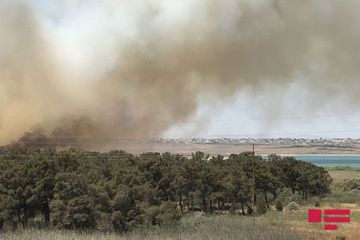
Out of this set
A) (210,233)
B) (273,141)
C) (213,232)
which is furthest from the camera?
(273,141)

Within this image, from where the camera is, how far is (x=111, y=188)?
89.9 ft

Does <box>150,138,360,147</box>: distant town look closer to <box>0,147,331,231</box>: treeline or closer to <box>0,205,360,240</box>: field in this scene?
<box>0,147,331,231</box>: treeline

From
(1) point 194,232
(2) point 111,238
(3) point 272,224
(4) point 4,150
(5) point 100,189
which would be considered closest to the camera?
(2) point 111,238

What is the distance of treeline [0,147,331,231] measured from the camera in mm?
26359

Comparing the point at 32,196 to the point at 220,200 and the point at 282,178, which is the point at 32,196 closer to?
the point at 220,200

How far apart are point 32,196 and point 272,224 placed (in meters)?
14.5

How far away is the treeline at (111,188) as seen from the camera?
26359 millimetres

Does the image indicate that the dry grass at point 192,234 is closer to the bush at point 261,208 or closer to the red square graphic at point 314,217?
the red square graphic at point 314,217

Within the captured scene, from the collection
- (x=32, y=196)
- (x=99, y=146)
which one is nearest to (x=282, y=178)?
(x=99, y=146)

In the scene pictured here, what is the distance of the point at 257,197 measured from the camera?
40625 mm

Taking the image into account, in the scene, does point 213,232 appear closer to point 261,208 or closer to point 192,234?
point 192,234

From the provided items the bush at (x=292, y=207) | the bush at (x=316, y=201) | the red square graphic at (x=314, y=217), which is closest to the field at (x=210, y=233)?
the red square graphic at (x=314, y=217)

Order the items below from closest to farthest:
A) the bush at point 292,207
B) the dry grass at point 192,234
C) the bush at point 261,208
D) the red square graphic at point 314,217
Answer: the dry grass at point 192,234
the red square graphic at point 314,217
the bush at point 261,208
the bush at point 292,207

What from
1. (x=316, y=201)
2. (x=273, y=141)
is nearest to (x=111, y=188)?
(x=316, y=201)
